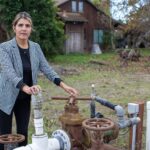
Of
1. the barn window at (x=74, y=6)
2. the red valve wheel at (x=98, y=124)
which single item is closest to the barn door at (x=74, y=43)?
the barn window at (x=74, y=6)

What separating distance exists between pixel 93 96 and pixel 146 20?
882 inches

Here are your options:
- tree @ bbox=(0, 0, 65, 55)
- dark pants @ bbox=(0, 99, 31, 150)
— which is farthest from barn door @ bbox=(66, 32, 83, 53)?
dark pants @ bbox=(0, 99, 31, 150)

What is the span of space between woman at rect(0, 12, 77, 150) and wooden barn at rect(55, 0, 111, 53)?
91.6ft

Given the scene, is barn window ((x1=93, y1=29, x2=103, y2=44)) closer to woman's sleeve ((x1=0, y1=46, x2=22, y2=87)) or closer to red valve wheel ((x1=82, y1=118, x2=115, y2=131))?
woman's sleeve ((x1=0, y1=46, x2=22, y2=87))

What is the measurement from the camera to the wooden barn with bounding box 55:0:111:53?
33094 millimetres

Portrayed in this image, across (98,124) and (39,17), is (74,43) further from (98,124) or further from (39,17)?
(98,124)

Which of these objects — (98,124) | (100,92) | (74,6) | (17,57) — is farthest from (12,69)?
(74,6)

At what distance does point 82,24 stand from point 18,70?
3097 centimetres

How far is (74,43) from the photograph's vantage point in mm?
33688

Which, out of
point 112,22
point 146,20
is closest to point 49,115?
point 146,20

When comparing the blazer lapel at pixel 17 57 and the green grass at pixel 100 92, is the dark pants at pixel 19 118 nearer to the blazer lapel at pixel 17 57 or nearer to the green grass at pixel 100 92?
the blazer lapel at pixel 17 57

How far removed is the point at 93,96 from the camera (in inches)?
154

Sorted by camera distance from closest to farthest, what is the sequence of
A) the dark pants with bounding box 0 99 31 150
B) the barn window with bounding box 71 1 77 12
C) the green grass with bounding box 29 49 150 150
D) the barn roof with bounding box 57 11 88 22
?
1. the dark pants with bounding box 0 99 31 150
2. the green grass with bounding box 29 49 150 150
3. the barn roof with bounding box 57 11 88 22
4. the barn window with bounding box 71 1 77 12

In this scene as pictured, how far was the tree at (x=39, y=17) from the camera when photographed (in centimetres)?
2100
